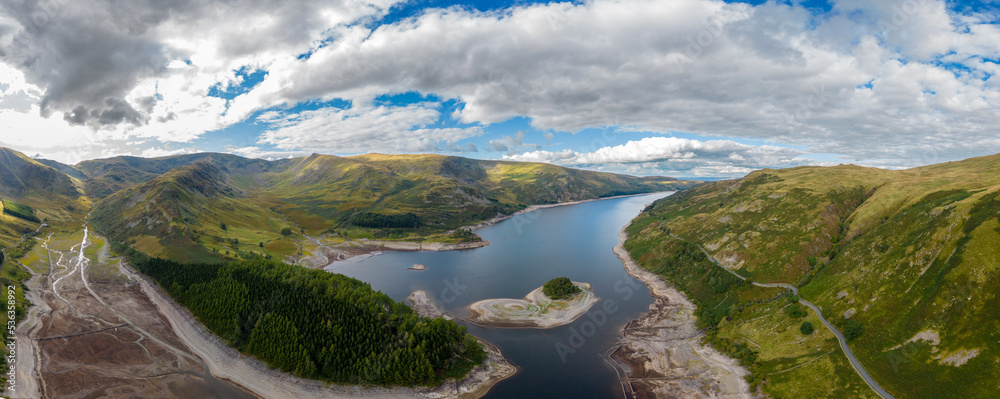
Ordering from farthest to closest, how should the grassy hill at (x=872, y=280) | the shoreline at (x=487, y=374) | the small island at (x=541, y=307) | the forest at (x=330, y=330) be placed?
the small island at (x=541, y=307)
the forest at (x=330, y=330)
the shoreline at (x=487, y=374)
the grassy hill at (x=872, y=280)

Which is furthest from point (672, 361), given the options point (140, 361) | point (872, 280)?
point (140, 361)

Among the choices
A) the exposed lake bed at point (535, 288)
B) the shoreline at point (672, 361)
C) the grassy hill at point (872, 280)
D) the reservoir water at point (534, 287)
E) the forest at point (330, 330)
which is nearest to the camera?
the grassy hill at point (872, 280)

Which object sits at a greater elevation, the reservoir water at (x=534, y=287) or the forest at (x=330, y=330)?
the forest at (x=330, y=330)

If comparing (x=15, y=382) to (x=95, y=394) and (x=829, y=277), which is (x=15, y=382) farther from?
(x=829, y=277)

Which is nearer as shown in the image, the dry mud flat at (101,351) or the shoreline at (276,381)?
the shoreline at (276,381)

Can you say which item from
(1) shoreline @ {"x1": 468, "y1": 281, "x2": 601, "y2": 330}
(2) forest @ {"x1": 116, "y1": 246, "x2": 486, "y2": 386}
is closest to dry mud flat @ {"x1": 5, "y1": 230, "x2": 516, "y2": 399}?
(2) forest @ {"x1": 116, "y1": 246, "x2": 486, "y2": 386}

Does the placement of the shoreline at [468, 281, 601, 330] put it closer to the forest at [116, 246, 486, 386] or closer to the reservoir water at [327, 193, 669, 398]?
the reservoir water at [327, 193, 669, 398]

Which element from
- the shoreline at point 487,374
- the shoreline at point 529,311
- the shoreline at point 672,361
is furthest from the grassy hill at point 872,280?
the shoreline at point 487,374

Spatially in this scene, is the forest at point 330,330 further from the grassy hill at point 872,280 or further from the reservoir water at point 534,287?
the grassy hill at point 872,280

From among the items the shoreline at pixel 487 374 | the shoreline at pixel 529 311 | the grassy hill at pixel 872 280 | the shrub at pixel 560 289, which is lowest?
the shoreline at pixel 487 374
